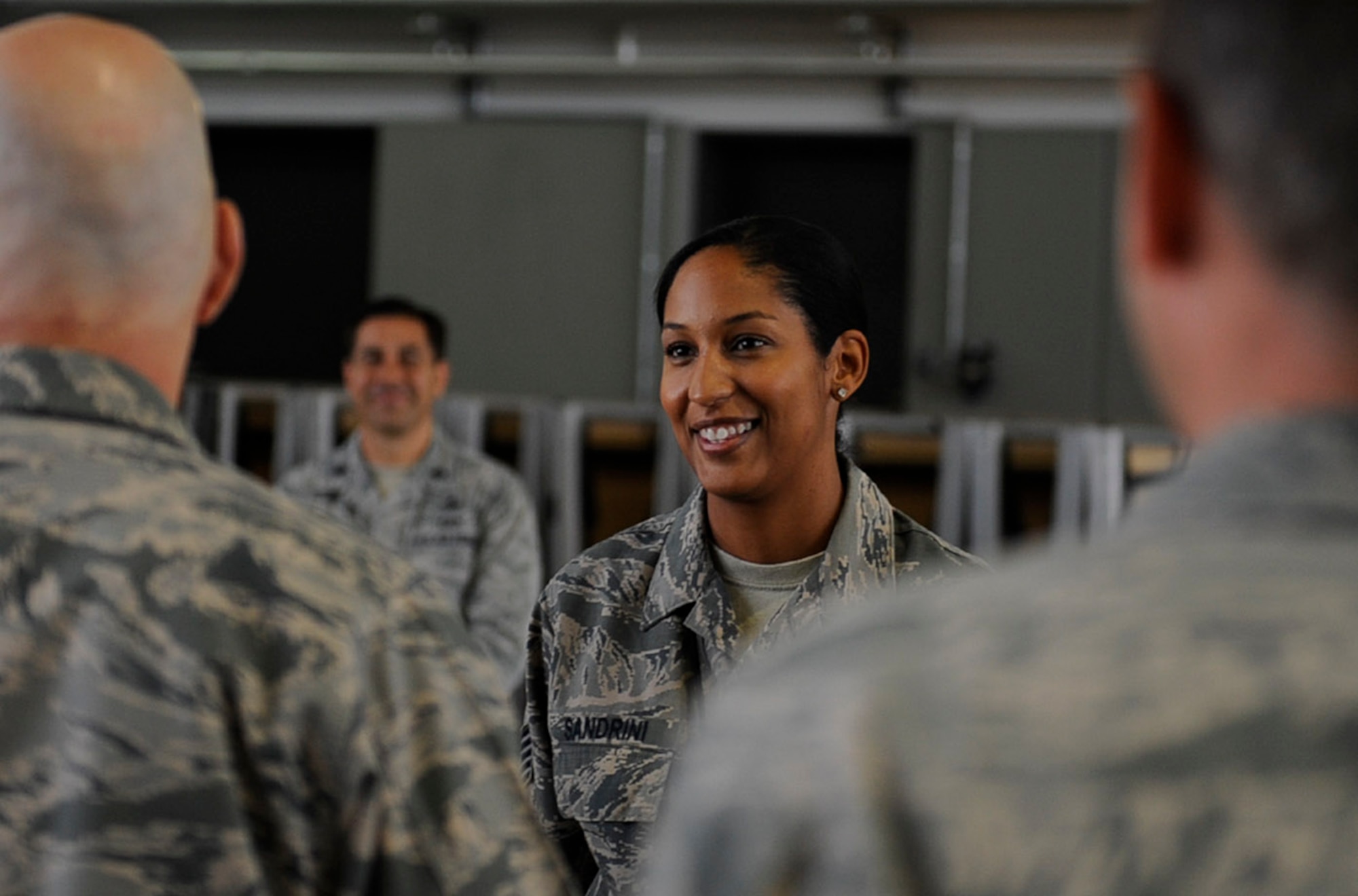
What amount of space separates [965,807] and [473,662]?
626 mm

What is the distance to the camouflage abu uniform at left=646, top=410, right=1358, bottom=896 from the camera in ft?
2.10

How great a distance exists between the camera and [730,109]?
7.38 meters

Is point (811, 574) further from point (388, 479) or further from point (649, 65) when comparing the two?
point (649, 65)

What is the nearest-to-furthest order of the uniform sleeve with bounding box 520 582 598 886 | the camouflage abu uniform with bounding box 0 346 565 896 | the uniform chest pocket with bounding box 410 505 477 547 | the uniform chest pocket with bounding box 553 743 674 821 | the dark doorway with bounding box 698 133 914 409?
1. the camouflage abu uniform with bounding box 0 346 565 896
2. the uniform chest pocket with bounding box 553 743 674 821
3. the uniform sleeve with bounding box 520 582 598 886
4. the uniform chest pocket with bounding box 410 505 477 547
5. the dark doorway with bounding box 698 133 914 409

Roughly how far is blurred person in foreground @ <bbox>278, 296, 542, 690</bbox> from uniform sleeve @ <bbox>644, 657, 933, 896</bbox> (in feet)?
11.6

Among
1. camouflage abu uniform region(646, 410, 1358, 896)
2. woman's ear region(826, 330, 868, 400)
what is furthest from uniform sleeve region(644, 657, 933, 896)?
woman's ear region(826, 330, 868, 400)

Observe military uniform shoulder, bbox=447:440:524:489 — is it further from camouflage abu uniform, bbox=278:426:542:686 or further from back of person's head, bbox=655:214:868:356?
back of person's head, bbox=655:214:868:356

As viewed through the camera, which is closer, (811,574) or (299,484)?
(811,574)

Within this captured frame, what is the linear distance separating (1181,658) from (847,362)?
1592mm

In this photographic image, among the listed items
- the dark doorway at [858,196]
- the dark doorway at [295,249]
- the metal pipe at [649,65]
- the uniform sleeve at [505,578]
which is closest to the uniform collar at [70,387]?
the uniform sleeve at [505,578]

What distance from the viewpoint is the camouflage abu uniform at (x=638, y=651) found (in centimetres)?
198

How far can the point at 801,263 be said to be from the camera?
2146mm

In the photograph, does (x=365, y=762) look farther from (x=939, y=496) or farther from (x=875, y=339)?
(x=875, y=339)

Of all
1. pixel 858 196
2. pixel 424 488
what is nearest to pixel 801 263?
pixel 424 488
